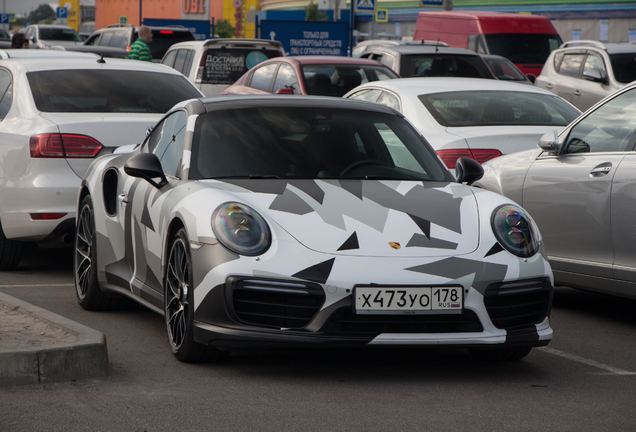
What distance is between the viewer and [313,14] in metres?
72.0

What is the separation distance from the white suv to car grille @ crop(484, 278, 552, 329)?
42.4 ft

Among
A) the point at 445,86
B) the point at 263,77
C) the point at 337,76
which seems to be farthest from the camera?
the point at 263,77

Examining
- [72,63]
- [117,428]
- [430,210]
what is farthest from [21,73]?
[117,428]

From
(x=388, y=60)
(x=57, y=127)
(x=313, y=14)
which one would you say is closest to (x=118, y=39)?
(x=388, y=60)

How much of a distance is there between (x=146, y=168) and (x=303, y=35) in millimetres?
21609

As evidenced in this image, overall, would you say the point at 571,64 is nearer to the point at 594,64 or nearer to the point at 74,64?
the point at 594,64

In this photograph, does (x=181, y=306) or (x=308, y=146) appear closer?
(x=181, y=306)

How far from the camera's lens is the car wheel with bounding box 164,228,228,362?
495cm

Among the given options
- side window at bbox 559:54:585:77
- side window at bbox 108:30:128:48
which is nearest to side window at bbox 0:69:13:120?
side window at bbox 559:54:585:77

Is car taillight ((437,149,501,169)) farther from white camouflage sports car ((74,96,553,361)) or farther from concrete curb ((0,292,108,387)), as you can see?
concrete curb ((0,292,108,387))

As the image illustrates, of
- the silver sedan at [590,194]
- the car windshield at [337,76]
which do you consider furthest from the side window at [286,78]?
the silver sedan at [590,194]

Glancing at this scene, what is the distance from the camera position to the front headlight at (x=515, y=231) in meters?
5.02

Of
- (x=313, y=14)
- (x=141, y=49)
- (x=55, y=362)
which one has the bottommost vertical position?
(x=55, y=362)

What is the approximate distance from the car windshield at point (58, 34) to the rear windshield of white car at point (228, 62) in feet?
85.2
